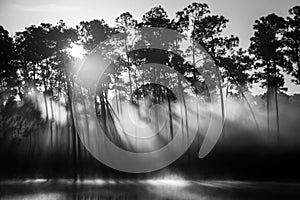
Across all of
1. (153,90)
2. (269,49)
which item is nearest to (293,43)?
(269,49)

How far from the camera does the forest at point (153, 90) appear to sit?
128 feet

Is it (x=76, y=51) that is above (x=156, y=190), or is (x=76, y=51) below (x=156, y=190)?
above

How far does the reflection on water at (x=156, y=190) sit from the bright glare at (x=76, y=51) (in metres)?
14.0

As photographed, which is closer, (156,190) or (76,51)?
(156,190)

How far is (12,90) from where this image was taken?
164ft

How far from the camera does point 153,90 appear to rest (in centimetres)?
4891

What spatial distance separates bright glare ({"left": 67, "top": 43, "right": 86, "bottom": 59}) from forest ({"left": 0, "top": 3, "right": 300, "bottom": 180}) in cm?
10

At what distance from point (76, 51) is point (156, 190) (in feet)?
66.0

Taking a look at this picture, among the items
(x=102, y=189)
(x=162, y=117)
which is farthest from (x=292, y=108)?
(x=102, y=189)

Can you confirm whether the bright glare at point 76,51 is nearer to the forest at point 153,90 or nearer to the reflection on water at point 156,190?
the forest at point 153,90

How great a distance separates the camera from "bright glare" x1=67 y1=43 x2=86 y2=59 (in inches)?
1662

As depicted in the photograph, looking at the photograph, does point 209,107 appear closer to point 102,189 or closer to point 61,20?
point 61,20

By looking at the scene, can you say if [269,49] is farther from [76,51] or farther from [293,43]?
[76,51]

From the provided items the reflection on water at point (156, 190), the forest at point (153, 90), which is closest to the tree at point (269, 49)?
the forest at point (153, 90)
